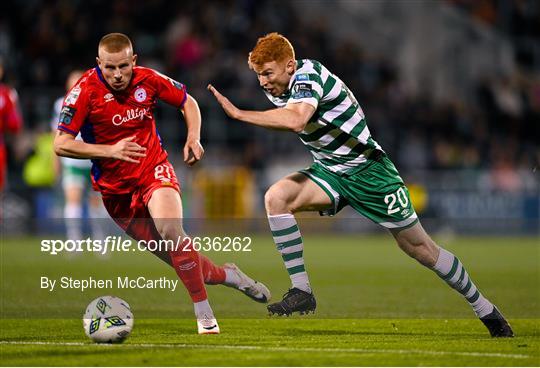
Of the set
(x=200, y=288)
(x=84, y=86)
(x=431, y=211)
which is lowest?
(x=431, y=211)

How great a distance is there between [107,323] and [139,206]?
1289 mm

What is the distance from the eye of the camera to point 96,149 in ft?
25.3

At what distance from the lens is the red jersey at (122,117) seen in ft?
26.9

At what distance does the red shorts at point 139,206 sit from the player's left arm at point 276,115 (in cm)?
108

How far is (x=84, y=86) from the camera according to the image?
8125mm

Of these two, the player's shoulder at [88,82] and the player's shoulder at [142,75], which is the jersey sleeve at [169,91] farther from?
the player's shoulder at [88,82]

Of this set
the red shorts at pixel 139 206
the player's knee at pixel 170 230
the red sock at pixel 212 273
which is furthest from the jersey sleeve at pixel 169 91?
the red sock at pixel 212 273

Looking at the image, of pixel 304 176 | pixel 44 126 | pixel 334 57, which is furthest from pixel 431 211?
pixel 304 176

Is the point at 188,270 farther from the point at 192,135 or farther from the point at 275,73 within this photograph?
the point at 275,73

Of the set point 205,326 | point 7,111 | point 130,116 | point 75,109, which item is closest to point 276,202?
point 205,326

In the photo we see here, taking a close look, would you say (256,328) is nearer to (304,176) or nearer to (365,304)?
(304,176)

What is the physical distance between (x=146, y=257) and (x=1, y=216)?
4262 millimetres

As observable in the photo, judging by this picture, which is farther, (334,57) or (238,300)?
(334,57)

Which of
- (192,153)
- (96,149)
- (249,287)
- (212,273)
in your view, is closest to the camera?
(96,149)
